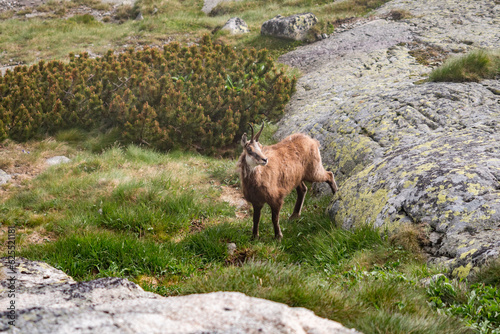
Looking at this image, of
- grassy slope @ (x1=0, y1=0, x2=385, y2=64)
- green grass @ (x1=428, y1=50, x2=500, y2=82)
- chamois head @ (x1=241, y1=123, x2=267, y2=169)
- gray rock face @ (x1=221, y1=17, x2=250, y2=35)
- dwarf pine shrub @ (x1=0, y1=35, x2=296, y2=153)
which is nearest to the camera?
chamois head @ (x1=241, y1=123, x2=267, y2=169)

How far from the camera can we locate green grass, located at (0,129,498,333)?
12.2 ft

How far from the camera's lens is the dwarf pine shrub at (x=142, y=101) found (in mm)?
11086

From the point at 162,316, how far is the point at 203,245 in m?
3.53

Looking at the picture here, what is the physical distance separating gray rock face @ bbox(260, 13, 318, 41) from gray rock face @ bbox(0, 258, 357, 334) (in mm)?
17783

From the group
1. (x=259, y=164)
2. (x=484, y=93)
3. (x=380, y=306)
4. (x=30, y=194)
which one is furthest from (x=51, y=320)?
(x=484, y=93)

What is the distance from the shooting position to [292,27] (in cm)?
1905

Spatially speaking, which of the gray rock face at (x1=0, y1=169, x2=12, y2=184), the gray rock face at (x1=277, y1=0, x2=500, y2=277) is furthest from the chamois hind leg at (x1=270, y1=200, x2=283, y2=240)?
the gray rock face at (x1=0, y1=169, x2=12, y2=184)

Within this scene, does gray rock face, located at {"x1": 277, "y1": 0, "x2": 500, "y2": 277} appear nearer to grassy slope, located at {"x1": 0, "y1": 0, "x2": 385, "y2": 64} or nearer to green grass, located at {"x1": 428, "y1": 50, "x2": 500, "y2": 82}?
green grass, located at {"x1": 428, "y1": 50, "x2": 500, "y2": 82}

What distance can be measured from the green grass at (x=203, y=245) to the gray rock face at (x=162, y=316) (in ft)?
2.54

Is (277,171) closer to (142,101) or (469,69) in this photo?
(469,69)

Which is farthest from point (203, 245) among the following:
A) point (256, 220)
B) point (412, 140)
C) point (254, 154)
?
point (412, 140)

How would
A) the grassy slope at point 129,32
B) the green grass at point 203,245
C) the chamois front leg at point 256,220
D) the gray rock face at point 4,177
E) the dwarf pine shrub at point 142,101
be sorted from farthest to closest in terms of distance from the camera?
the grassy slope at point 129,32
the dwarf pine shrub at point 142,101
the gray rock face at point 4,177
the chamois front leg at point 256,220
the green grass at point 203,245

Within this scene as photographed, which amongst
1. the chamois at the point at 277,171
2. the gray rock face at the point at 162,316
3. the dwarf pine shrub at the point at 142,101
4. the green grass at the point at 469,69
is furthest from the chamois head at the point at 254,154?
the green grass at the point at 469,69

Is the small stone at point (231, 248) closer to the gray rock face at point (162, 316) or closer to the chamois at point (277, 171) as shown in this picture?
the chamois at point (277, 171)
